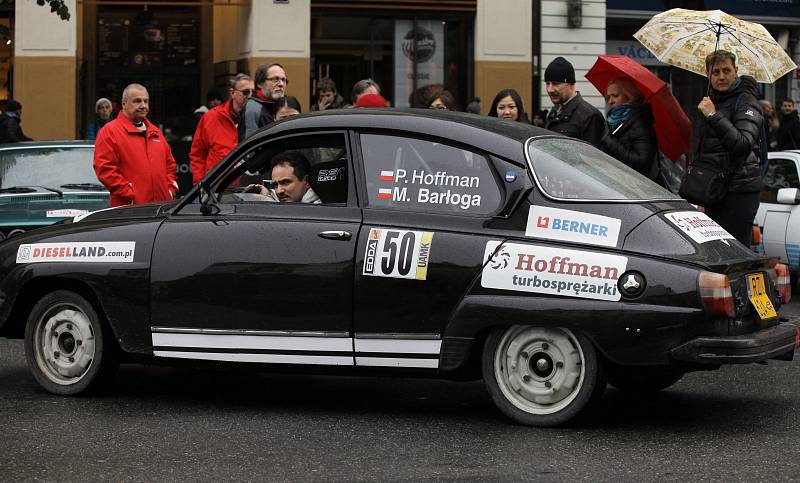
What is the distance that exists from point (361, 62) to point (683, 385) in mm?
16800

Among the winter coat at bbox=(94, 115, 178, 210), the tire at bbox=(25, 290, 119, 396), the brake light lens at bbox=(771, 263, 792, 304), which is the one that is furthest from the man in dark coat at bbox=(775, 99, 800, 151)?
the tire at bbox=(25, 290, 119, 396)

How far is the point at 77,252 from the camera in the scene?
7891 millimetres

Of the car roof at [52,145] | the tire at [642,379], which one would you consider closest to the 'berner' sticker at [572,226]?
the tire at [642,379]

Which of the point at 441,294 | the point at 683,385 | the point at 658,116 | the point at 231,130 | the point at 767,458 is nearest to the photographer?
the point at 767,458

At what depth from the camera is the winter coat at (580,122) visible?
9.56 meters

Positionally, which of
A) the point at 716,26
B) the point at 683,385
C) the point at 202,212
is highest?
the point at 716,26

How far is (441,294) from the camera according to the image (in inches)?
279

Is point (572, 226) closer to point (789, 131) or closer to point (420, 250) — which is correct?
point (420, 250)

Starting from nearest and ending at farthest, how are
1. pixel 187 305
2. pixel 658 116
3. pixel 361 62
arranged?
pixel 187 305, pixel 658 116, pixel 361 62

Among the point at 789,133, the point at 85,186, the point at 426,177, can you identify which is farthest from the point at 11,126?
the point at 426,177

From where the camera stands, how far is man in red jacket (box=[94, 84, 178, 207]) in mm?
10336

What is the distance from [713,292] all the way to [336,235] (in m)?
1.87

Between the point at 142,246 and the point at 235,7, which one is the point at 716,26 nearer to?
the point at 142,246

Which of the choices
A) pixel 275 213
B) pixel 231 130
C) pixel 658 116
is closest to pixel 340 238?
pixel 275 213
